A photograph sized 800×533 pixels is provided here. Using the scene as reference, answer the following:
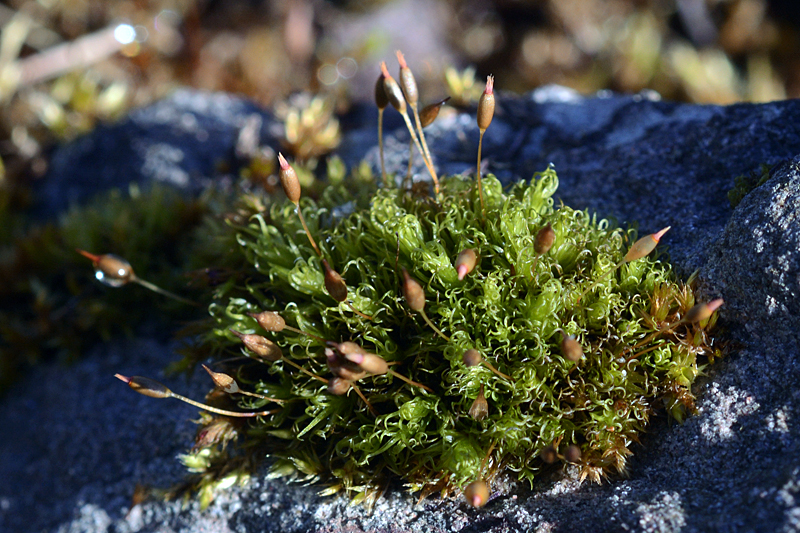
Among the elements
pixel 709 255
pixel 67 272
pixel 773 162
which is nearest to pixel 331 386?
pixel 709 255

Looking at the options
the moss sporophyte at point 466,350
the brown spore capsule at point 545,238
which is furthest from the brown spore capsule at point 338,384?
the brown spore capsule at point 545,238

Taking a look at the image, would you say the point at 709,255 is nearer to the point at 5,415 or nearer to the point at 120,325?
the point at 120,325

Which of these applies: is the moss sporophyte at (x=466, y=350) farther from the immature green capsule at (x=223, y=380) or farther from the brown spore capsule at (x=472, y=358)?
the brown spore capsule at (x=472, y=358)

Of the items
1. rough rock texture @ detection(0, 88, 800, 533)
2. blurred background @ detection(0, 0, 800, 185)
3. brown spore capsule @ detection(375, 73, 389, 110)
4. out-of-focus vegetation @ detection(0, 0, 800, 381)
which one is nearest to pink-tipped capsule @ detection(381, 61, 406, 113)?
brown spore capsule @ detection(375, 73, 389, 110)

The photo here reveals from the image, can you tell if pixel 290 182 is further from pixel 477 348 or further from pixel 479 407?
pixel 479 407

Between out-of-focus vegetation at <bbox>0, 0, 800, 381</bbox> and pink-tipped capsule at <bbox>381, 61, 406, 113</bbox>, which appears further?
out-of-focus vegetation at <bbox>0, 0, 800, 381</bbox>

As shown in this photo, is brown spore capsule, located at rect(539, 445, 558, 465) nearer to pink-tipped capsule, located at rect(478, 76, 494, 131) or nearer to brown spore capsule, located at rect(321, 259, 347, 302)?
brown spore capsule, located at rect(321, 259, 347, 302)

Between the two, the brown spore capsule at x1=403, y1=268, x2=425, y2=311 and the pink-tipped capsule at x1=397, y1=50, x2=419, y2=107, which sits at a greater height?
the pink-tipped capsule at x1=397, y1=50, x2=419, y2=107

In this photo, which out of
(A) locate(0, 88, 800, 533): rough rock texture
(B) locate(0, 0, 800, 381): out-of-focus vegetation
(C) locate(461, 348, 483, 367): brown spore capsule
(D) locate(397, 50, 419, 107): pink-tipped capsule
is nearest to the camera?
(C) locate(461, 348, 483, 367): brown spore capsule

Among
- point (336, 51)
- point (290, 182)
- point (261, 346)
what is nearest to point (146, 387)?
point (261, 346)
